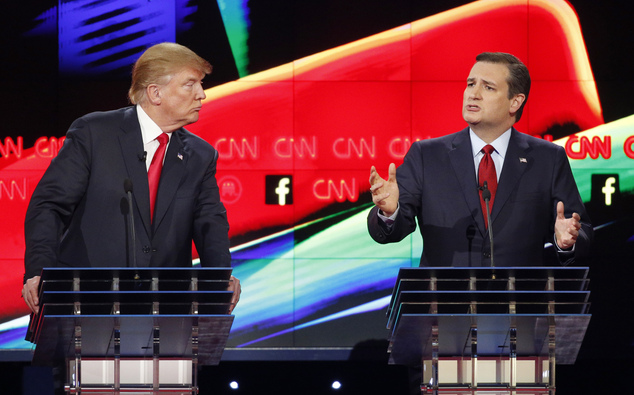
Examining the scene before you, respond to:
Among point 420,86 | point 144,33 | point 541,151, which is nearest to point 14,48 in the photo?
point 144,33

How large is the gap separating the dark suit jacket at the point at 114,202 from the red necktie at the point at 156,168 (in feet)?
0.07

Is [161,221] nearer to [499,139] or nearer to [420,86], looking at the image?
[499,139]

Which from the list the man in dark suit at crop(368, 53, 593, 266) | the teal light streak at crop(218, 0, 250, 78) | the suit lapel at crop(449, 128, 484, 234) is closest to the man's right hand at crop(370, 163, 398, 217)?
the man in dark suit at crop(368, 53, 593, 266)

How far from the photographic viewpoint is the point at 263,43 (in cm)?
634

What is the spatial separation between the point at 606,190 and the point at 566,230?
3.02 metres

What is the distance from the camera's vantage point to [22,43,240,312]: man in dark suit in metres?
3.55

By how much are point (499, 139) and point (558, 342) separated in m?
1.28

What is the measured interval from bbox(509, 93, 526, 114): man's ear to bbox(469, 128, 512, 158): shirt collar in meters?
0.10

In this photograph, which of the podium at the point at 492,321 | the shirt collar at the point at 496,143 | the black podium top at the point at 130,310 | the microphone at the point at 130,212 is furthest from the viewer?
the shirt collar at the point at 496,143

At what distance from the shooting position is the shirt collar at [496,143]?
4086 mm

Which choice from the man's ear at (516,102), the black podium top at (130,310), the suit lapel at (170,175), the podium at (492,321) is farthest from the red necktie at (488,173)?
the black podium top at (130,310)

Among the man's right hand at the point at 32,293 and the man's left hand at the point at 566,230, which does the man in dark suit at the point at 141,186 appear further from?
the man's left hand at the point at 566,230

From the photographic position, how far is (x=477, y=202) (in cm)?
393

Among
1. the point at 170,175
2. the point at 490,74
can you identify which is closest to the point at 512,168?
the point at 490,74
